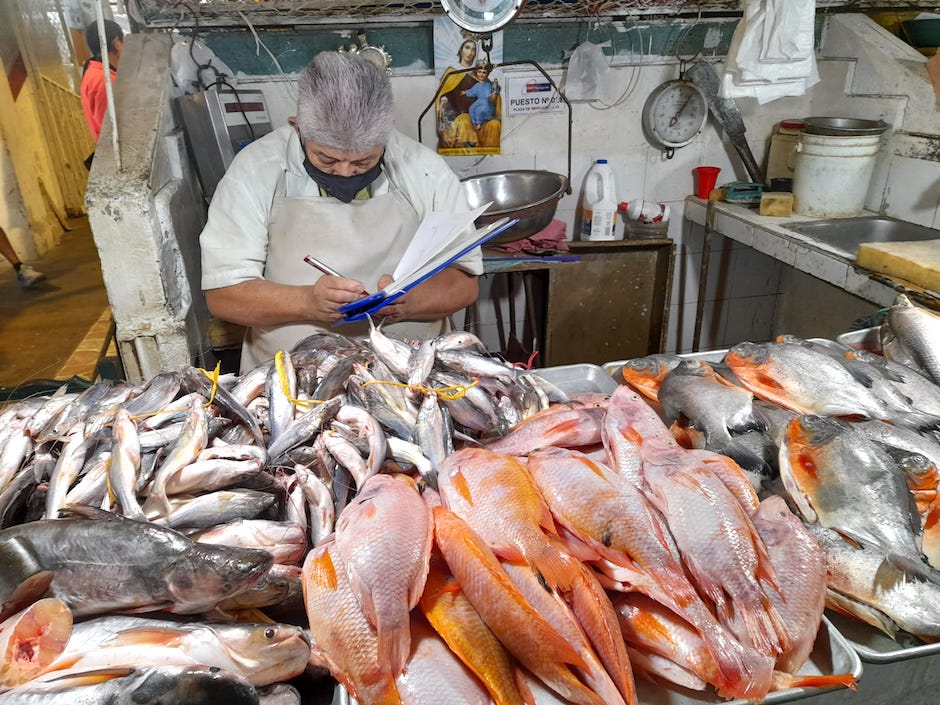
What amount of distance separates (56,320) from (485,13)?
547 centimetres

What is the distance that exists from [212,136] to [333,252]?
50.5 inches

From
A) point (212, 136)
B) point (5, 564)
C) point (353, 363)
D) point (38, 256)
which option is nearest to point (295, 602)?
point (5, 564)

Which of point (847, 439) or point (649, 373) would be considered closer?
point (847, 439)

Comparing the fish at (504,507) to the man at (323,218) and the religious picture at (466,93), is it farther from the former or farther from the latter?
the religious picture at (466,93)

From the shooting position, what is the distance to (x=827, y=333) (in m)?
4.94

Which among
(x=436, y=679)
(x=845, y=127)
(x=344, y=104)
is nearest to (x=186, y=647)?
(x=436, y=679)

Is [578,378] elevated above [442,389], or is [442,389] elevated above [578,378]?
[442,389]

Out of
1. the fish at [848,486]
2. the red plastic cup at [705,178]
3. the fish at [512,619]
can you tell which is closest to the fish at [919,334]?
the fish at [848,486]

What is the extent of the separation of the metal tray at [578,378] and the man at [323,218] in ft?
2.59

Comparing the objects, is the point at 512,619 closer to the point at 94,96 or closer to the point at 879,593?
the point at 879,593

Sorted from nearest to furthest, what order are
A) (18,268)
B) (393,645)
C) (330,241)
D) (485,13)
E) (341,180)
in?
(393,645) < (341,180) < (330,241) < (485,13) < (18,268)

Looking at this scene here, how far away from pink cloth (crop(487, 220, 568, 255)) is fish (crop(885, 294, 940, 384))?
94.7 inches

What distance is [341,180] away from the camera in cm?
263

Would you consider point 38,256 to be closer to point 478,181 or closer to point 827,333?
point 478,181
